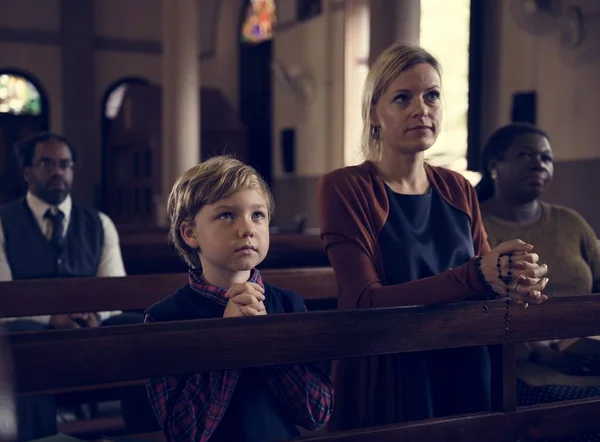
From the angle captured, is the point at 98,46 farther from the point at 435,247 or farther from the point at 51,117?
the point at 435,247

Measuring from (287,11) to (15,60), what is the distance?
15.7 feet

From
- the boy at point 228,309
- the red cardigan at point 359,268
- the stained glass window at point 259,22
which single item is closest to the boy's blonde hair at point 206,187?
the boy at point 228,309

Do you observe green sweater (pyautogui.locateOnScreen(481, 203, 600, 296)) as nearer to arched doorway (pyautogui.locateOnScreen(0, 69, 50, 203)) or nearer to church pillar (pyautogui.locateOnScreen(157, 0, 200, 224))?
church pillar (pyautogui.locateOnScreen(157, 0, 200, 224))

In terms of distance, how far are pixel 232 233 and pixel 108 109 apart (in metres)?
12.5

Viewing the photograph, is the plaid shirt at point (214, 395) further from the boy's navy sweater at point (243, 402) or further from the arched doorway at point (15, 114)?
the arched doorway at point (15, 114)

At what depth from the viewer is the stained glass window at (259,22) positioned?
12.3m

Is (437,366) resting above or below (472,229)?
below

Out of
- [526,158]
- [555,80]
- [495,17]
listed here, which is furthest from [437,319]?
[495,17]

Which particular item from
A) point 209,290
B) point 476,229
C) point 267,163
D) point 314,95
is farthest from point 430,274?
point 267,163

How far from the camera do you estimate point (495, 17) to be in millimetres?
7180

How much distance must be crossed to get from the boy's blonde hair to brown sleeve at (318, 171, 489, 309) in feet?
0.75

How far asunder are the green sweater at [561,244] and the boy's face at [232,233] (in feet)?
3.89

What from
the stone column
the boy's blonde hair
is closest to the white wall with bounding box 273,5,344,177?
the stone column

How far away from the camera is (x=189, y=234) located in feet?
5.68
